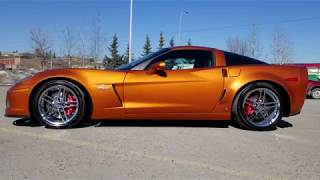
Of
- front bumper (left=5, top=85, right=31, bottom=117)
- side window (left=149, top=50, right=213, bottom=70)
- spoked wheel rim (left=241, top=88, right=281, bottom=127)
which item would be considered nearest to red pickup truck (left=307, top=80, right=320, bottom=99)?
spoked wheel rim (left=241, top=88, right=281, bottom=127)

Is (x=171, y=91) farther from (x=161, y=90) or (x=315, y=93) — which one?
(x=315, y=93)

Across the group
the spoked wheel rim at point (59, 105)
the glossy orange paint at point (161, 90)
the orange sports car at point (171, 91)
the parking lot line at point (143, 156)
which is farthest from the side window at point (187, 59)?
the parking lot line at point (143, 156)

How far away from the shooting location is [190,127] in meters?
5.96

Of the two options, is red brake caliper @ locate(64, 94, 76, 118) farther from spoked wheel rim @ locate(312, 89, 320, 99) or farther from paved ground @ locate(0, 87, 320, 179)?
spoked wheel rim @ locate(312, 89, 320, 99)

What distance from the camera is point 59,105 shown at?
18.5 ft

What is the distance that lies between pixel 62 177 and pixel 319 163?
2.50 m

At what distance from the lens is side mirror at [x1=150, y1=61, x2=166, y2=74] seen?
5652 millimetres

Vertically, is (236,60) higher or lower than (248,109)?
higher

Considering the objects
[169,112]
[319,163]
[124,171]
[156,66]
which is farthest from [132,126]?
[319,163]

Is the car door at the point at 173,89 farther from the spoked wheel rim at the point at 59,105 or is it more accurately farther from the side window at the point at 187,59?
the spoked wheel rim at the point at 59,105

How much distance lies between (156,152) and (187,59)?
2.17 metres

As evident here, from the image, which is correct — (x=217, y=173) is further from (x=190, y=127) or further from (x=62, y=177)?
(x=190, y=127)

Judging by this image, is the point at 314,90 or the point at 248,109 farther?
the point at 314,90

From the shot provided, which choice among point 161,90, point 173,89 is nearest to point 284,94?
point 173,89
